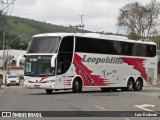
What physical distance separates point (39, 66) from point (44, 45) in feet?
4.59

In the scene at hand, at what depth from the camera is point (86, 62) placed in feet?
113

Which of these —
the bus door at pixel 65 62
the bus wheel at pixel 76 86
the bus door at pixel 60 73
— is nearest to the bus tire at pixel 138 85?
the bus wheel at pixel 76 86

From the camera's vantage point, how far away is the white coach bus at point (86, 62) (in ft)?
106

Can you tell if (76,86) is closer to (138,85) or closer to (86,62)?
(86,62)

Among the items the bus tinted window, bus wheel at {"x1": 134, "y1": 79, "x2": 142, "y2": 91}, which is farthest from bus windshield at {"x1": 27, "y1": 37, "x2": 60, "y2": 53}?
bus wheel at {"x1": 134, "y1": 79, "x2": 142, "y2": 91}

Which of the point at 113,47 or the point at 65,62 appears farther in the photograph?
the point at 113,47

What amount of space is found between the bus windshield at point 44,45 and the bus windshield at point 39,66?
48cm

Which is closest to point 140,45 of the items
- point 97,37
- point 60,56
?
point 97,37

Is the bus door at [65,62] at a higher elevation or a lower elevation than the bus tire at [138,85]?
higher

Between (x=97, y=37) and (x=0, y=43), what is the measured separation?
123 meters

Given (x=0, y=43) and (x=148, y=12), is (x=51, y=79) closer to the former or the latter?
(x=148, y=12)

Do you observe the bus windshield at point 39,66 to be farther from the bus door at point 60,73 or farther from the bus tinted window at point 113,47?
the bus tinted window at point 113,47

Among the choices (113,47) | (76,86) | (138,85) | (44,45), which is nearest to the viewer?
(44,45)

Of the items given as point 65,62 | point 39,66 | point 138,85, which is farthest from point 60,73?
point 138,85
